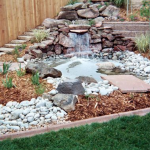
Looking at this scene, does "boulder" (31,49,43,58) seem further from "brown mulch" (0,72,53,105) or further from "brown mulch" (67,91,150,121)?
"brown mulch" (67,91,150,121)

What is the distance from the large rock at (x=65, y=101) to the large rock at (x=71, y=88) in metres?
0.24

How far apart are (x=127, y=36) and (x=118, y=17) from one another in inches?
43.6

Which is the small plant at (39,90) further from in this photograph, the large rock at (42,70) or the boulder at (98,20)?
the boulder at (98,20)

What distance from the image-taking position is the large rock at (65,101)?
3.57 metres

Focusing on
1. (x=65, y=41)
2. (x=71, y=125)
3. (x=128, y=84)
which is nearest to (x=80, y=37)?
(x=65, y=41)

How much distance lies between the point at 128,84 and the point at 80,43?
3927 mm

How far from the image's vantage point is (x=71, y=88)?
3934 millimetres

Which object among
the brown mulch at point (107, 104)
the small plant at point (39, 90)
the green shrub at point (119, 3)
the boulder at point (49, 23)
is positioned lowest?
the brown mulch at point (107, 104)

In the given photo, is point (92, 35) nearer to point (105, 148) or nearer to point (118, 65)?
point (118, 65)

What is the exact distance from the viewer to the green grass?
2713 mm

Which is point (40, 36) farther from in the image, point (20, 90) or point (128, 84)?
point (128, 84)

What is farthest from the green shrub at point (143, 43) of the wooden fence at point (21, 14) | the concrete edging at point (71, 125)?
the concrete edging at point (71, 125)

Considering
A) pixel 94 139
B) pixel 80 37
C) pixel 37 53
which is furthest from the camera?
pixel 80 37

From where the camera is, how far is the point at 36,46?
24.0 ft
